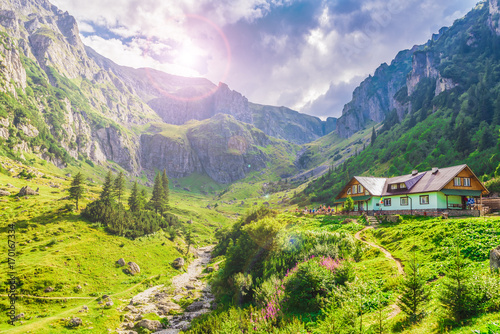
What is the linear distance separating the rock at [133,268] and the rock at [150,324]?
2424 centimetres

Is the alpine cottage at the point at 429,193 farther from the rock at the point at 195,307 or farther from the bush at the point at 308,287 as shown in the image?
the rock at the point at 195,307

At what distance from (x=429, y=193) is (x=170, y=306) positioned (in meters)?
55.7

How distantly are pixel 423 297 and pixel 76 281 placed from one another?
61.3 meters

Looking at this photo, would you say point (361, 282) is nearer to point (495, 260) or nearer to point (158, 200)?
point (495, 260)

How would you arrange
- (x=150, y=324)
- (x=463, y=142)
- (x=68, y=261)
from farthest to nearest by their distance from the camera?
(x=463, y=142)
(x=68, y=261)
(x=150, y=324)

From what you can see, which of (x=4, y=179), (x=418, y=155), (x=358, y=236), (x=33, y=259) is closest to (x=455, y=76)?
(x=418, y=155)

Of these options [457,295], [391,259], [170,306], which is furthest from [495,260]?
[170,306]

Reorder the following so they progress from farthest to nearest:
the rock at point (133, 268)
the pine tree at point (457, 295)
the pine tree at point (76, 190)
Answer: the pine tree at point (76, 190)
the rock at point (133, 268)
the pine tree at point (457, 295)

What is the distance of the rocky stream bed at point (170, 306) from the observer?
133 ft

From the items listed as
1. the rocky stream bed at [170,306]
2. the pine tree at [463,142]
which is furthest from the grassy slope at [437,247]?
the pine tree at [463,142]

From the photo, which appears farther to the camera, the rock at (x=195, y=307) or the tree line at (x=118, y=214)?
the tree line at (x=118, y=214)

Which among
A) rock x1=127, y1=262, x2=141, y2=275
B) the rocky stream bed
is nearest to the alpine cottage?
the rocky stream bed

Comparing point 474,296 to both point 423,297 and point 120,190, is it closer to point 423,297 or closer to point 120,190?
point 423,297

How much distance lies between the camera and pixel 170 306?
4888 centimetres
